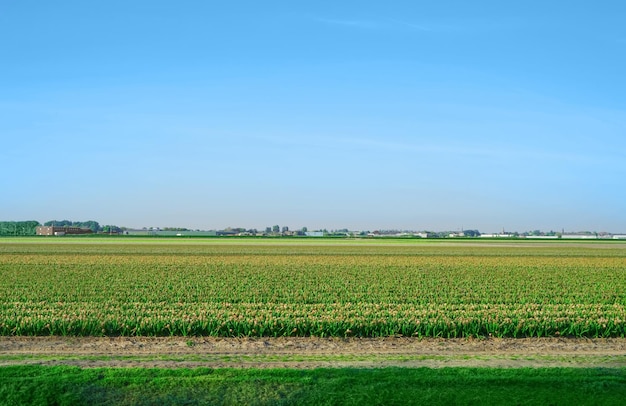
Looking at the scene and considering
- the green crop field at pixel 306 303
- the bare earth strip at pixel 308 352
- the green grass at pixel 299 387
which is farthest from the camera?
the green crop field at pixel 306 303

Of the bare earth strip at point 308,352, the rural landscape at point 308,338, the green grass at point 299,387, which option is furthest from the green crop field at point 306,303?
the green grass at point 299,387

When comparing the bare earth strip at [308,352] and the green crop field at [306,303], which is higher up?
the green crop field at [306,303]

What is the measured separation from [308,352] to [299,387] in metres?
4.69

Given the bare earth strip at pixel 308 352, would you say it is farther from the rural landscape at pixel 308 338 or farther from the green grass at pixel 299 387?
the green grass at pixel 299 387

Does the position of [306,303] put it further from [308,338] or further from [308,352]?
[308,352]

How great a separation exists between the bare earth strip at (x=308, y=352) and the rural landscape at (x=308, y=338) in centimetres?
5

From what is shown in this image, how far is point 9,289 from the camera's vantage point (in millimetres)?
27516

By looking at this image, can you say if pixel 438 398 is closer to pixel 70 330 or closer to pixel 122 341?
pixel 122 341

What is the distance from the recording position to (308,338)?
17.8 m

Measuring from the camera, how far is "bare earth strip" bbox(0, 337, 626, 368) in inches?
552

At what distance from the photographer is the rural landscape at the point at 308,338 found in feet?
36.6

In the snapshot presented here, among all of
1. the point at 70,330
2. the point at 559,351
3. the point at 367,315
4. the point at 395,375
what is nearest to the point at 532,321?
the point at 559,351

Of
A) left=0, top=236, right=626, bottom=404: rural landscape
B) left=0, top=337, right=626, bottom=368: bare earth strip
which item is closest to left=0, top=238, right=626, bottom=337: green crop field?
left=0, top=236, right=626, bottom=404: rural landscape

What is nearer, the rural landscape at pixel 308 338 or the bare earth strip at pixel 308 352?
the rural landscape at pixel 308 338
